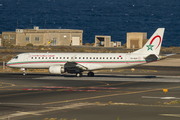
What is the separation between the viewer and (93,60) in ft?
165

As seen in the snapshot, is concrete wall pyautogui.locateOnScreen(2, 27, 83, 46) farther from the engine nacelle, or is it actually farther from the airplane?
the engine nacelle

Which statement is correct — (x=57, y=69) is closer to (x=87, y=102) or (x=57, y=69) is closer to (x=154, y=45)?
(x=154, y=45)

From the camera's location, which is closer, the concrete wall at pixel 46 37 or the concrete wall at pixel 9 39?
the concrete wall at pixel 46 37

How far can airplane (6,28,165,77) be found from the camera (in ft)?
161

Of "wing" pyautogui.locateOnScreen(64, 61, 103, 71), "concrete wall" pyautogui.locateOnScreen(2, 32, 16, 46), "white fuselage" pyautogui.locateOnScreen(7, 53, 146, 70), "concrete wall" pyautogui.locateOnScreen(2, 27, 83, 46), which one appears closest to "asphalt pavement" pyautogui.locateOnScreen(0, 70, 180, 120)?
"wing" pyautogui.locateOnScreen(64, 61, 103, 71)

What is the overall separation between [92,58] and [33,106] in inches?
966

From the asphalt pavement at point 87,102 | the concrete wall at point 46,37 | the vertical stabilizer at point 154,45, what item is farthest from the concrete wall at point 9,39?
the asphalt pavement at point 87,102

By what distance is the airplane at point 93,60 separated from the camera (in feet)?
161

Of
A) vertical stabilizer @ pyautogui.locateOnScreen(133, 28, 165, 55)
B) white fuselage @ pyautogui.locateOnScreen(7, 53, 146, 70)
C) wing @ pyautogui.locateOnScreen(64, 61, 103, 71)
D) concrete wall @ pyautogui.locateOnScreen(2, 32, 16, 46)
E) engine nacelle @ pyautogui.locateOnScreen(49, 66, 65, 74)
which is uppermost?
concrete wall @ pyautogui.locateOnScreen(2, 32, 16, 46)

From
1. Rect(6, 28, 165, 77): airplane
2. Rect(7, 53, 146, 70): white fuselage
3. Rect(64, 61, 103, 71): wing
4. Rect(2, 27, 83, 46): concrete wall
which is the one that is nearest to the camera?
Rect(6, 28, 165, 77): airplane

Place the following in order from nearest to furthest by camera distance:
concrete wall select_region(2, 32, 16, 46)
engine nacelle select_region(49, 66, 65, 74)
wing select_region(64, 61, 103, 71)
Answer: engine nacelle select_region(49, 66, 65, 74) < wing select_region(64, 61, 103, 71) < concrete wall select_region(2, 32, 16, 46)

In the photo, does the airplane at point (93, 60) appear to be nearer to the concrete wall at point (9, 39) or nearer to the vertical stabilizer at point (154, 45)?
the vertical stabilizer at point (154, 45)

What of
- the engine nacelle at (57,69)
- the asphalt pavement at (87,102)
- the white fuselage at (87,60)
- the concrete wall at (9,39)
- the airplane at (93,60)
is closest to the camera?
the asphalt pavement at (87,102)

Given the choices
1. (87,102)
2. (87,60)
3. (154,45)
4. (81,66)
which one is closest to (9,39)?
(81,66)
